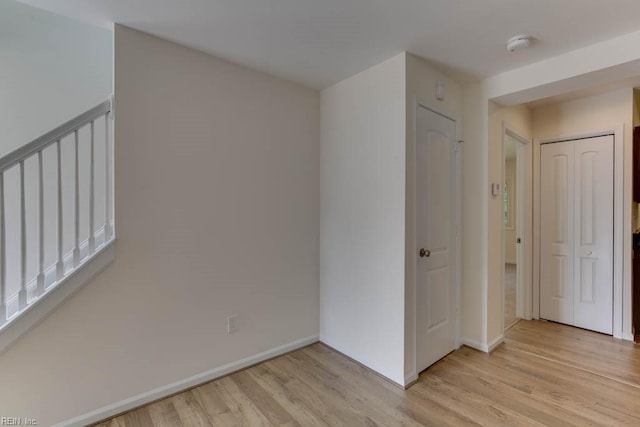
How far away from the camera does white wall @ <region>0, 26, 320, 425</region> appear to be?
179 cm

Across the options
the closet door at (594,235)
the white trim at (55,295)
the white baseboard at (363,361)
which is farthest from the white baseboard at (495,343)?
the white trim at (55,295)

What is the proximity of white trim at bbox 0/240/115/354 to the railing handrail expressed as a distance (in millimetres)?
619

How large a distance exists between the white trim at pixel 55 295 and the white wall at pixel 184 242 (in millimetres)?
52

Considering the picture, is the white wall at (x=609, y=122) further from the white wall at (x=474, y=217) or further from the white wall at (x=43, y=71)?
the white wall at (x=43, y=71)

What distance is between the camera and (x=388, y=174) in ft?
7.73

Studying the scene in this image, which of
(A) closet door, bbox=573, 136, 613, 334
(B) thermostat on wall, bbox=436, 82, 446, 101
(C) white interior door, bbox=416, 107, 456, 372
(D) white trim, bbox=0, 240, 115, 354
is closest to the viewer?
(D) white trim, bbox=0, 240, 115, 354

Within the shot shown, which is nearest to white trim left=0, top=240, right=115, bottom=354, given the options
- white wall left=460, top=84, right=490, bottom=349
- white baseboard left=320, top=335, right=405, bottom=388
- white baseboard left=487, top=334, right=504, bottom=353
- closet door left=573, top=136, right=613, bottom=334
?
white baseboard left=320, top=335, right=405, bottom=388

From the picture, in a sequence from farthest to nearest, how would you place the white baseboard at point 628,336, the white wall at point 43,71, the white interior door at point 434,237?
the white baseboard at point 628,336 < the white interior door at point 434,237 < the white wall at point 43,71

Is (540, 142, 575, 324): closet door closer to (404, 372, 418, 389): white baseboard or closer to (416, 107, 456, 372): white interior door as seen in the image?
(416, 107, 456, 372): white interior door

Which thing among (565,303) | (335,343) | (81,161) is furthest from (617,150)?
(81,161)

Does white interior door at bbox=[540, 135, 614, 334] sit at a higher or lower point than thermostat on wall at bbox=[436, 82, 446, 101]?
lower

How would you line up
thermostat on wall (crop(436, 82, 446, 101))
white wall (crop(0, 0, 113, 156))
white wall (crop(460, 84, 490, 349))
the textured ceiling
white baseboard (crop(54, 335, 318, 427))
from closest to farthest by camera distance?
1. the textured ceiling
2. white baseboard (crop(54, 335, 318, 427))
3. white wall (crop(0, 0, 113, 156))
4. thermostat on wall (crop(436, 82, 446, 101))
5. white wall (crop(460, 84, 490, 349))

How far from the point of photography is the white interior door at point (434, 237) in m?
2.38

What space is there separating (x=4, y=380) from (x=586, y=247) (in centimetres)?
481
